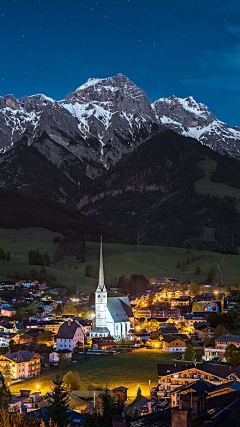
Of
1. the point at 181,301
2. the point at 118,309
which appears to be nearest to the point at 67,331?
the point at 118,309

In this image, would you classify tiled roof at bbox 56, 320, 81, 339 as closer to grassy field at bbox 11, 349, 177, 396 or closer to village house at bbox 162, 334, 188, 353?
grassy field at bbox 11, 349, 177, 396

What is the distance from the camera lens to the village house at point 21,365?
184 ft

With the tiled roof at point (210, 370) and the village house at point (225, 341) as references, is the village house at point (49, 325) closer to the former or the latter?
the village house at point (225, 341)

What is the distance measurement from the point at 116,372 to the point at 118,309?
3981cm

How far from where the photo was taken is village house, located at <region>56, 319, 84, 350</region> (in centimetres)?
7400

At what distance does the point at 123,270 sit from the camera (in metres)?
166

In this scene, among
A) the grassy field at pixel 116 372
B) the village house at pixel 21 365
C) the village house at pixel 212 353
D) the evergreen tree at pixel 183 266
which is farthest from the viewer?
the evergreen tree at pixel 183 266

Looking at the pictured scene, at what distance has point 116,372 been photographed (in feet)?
186

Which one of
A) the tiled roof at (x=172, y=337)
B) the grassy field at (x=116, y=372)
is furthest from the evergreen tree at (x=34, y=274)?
the grassy field at (x=116, y=372)

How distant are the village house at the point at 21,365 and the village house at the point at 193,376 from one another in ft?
46.5

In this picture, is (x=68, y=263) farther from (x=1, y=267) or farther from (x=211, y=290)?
(x=211, y=290)

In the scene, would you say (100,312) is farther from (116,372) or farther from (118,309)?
(116,372)

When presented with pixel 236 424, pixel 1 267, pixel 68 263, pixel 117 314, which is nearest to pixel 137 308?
pixel 117 314

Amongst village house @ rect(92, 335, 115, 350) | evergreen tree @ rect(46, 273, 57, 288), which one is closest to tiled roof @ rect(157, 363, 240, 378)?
village house @ rect(92, 335, 115, 350)
